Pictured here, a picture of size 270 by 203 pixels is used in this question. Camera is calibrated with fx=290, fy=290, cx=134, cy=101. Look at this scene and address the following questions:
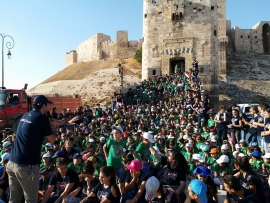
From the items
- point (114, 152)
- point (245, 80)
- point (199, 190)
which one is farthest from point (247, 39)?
point (199, 190)

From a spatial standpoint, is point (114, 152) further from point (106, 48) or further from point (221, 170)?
point (106, 48)

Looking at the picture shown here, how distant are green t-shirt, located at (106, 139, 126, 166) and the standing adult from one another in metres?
2.06

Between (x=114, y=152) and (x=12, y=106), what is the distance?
8901 mm

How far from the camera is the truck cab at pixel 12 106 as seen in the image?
501 inches

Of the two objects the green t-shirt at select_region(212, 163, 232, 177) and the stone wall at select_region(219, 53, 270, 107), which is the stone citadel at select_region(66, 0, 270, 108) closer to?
the stone wall at select_region(219, 53, 270, 107)

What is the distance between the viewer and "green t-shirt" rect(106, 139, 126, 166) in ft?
19.0

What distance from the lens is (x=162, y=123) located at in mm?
12750

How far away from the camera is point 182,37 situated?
89.3 feet

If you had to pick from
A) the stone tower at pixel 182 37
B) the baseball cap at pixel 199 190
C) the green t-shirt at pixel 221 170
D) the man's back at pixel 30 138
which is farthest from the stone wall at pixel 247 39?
the man's back at pixel 30 138

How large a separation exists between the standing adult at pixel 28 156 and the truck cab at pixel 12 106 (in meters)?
9.16

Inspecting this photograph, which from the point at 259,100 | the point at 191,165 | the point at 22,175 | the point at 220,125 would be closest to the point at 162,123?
the point at 220,125

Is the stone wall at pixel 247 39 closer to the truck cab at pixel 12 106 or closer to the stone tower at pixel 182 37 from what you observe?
the stone tower at pixel 182 37

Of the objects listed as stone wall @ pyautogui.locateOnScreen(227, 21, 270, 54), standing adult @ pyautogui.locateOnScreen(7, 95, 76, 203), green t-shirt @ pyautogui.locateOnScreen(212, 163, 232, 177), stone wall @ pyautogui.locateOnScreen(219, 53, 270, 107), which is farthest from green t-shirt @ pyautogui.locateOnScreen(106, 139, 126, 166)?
stone wall @ pyautogui.locateOnScreen(227, 21, 270, 54)

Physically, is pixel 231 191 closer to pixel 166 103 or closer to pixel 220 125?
pixel 220 125
